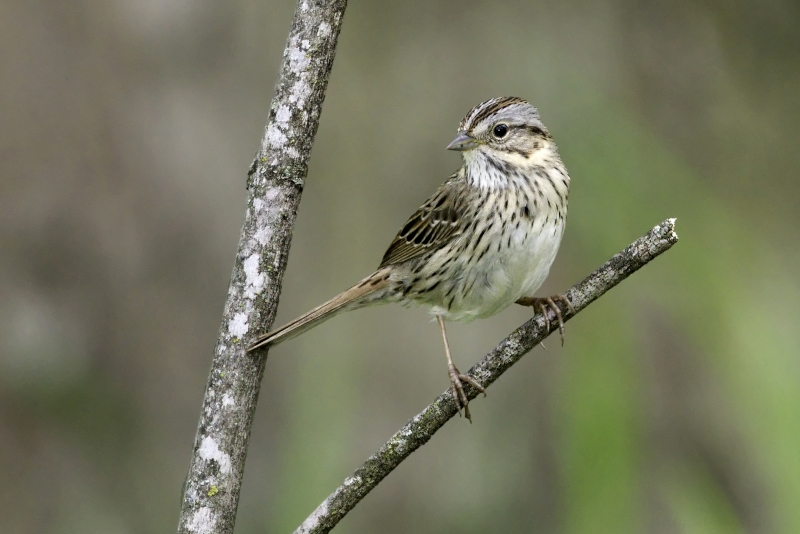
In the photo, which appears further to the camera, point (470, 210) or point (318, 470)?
point (318, 470)

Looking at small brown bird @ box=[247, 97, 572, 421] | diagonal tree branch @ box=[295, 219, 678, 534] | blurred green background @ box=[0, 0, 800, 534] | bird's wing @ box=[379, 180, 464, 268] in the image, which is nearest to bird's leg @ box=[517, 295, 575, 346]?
small brown bird @ box=[247, 97, 572, 421]

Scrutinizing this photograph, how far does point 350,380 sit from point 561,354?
3.76 ft

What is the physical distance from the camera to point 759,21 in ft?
17.3

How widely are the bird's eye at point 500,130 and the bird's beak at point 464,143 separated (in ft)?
0.36

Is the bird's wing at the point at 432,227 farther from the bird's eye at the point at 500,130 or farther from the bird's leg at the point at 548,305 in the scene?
the bird's leg at the point at 548,305

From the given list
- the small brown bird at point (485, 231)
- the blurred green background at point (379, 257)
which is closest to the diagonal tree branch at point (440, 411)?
the small brown bird at point (485, 231)

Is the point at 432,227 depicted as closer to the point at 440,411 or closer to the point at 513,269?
the point at 513,269

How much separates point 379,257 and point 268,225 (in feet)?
6.86

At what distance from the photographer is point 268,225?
2857 millimetres

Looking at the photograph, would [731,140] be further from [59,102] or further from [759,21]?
[59,102]

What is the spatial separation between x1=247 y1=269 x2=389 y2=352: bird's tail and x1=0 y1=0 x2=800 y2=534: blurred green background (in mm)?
811

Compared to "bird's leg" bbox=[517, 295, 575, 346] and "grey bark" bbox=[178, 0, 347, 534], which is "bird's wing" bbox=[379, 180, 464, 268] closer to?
"bird's leg" bbox=[517, 295, 575, 346]

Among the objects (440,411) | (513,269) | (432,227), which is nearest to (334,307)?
(432,227)

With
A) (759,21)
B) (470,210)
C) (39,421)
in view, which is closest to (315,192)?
(470,210)
